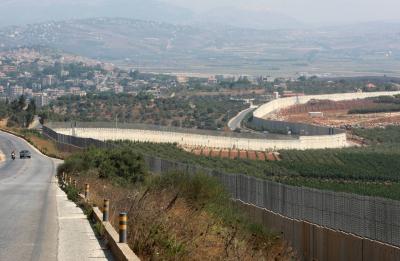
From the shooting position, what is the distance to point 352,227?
788 inches

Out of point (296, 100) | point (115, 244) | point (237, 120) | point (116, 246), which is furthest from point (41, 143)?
point (296, 100)

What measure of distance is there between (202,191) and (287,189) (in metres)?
2.07

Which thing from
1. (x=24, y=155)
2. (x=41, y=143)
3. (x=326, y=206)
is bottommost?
(x=41, y=143)

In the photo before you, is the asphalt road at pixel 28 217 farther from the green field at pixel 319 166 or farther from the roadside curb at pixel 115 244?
the green field at pixel 319 166

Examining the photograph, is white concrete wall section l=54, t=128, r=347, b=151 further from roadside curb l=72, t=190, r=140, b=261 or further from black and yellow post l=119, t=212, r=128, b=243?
black and yellow post l=119, t=212, r=128, b=243

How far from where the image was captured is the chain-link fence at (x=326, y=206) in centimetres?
1856

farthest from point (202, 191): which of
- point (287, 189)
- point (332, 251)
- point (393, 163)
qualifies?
point (393, 163)

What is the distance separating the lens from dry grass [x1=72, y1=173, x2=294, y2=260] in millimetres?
16141

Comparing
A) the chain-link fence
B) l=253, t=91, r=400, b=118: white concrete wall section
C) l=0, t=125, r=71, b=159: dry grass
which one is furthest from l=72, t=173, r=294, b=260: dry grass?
l=253, t=91, r=400, b=118: white concrete wall section

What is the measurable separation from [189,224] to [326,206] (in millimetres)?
3924

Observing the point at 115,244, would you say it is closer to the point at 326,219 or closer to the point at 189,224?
the point at 189,224

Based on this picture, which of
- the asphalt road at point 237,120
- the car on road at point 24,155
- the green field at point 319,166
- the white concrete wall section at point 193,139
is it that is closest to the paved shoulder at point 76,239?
the green field at point 319,166

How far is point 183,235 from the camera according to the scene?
58.0ft

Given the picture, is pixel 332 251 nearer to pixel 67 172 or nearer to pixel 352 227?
pixel 352 227
